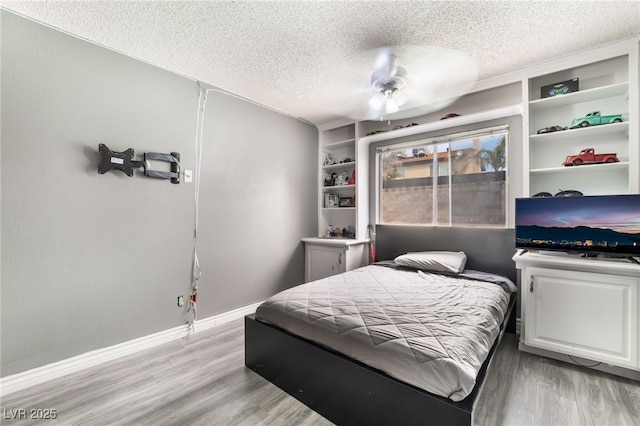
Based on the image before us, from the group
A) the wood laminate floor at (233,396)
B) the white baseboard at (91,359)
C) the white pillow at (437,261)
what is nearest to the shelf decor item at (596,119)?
the white pillow at (437,261)

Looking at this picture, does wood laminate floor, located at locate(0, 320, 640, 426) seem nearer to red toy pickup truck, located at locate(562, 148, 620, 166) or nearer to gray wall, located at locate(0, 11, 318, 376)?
gray wall, located at locate(0, 11, 318, 376)

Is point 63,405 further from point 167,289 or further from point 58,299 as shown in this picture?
point 167,289

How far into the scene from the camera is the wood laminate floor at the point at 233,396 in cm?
152

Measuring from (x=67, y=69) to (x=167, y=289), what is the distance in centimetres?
191

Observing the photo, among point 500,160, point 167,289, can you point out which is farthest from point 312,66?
point 167,289

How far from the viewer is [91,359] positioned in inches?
81.4

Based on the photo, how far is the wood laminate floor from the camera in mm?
1523

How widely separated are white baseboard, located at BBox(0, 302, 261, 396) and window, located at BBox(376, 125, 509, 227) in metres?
2.66

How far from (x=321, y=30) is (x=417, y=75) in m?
1.12

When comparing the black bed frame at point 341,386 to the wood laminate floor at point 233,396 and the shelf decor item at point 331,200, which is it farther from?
the shelf decor item at point 331,200

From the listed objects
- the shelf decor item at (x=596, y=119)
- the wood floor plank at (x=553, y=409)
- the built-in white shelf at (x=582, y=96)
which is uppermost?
the built-in white shelf at (x=582, y=96)

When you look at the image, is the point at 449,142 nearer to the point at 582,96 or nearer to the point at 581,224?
the point at 582,96

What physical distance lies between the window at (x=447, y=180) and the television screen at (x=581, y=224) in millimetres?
534

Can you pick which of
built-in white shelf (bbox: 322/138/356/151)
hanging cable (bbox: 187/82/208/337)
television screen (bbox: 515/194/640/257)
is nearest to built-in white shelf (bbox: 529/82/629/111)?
television screen (bbox: 515/194/640/257)
